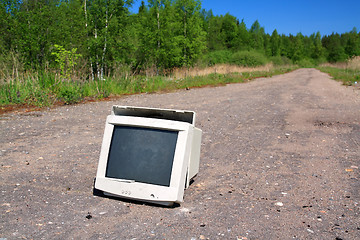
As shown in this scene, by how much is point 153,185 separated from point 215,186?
803 mm

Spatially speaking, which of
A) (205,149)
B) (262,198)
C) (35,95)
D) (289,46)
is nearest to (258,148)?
(205,149)

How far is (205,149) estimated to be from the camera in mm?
4566

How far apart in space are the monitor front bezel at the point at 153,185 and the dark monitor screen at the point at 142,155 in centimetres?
4

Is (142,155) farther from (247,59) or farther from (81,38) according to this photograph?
(247,59)

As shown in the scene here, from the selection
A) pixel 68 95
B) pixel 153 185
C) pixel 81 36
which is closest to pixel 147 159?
pixel 153 185

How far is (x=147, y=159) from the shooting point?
2695mm

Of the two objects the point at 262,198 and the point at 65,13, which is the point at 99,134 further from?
the point at 65,13

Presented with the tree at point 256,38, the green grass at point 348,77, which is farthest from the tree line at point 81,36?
the tree at point 256,38

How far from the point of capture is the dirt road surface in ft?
7.29

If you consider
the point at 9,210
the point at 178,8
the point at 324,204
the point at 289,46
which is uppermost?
the point at 289,46

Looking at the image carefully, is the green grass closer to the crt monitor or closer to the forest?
the forest

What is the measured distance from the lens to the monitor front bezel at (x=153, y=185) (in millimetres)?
2555

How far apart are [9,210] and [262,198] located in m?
2.19

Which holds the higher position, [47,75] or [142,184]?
[47,75]
